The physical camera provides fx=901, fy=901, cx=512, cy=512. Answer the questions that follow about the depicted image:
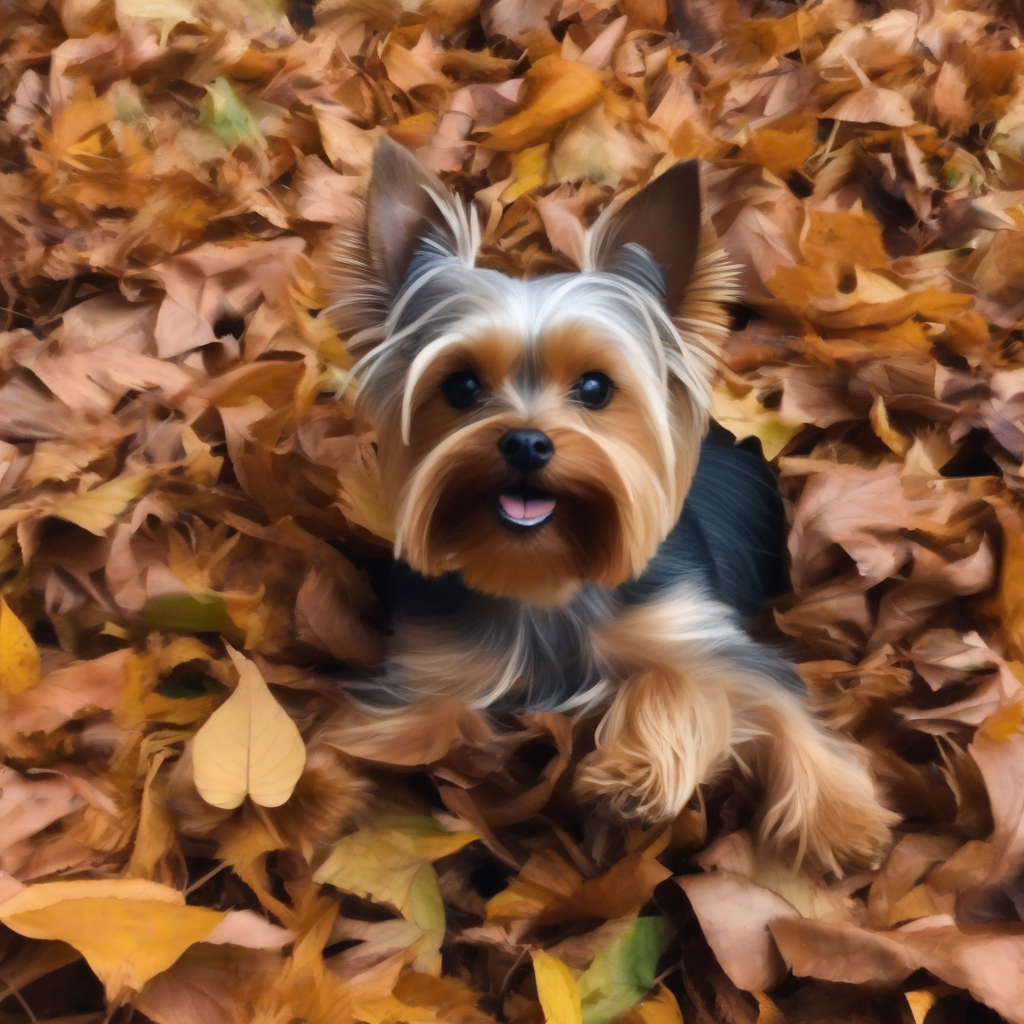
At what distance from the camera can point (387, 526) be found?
88.3 inches

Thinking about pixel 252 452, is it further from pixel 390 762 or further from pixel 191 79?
pixel 191 79

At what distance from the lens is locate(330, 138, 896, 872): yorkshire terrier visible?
1.76m

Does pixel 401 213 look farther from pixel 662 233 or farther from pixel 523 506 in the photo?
pixel 523 506

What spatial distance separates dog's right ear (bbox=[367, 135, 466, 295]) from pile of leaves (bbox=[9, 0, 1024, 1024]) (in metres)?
0.38

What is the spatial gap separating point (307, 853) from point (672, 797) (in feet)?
2.23

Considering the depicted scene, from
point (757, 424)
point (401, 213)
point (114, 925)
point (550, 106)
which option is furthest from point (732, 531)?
point (114, 925)

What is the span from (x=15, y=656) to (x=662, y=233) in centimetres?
155

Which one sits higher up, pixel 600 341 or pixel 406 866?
pixel 600 341

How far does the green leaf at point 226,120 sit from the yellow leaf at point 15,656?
6.32ft

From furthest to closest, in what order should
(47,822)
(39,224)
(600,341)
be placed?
(39,224), (600,341), (47,822)

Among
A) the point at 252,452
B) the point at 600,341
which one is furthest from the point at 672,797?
the point at 252,452

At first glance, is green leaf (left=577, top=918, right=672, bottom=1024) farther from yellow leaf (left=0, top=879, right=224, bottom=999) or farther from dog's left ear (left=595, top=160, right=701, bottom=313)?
dog's left ear (left=595, top=160, right=701, bottom=313)

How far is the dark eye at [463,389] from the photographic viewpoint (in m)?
1.88

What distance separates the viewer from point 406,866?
1.63 metres
